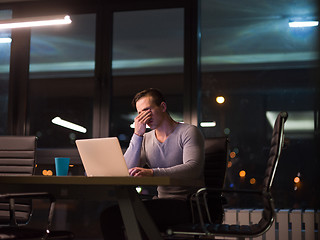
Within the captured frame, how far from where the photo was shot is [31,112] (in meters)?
5.29

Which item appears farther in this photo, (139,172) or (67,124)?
(67,124)

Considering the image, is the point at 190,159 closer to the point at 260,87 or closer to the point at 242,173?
the point at 242,173

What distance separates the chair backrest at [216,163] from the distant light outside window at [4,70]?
9.52 ft

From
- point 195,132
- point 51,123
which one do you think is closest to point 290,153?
point 195,132

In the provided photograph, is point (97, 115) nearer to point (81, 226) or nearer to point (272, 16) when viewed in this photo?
point (81, 226)

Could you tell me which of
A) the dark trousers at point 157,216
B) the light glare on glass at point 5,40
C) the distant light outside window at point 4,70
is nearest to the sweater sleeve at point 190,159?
the dark trousers at point 157,216

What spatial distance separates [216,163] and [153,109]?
56cm

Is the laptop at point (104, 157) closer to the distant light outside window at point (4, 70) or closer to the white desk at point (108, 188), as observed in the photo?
the white desk at point (108, 188)

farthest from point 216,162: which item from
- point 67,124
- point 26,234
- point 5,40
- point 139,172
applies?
point 5,40

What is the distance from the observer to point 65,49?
246 inches

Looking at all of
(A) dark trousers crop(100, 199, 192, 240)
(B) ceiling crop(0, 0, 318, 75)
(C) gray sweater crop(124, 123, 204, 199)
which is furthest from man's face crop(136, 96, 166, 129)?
(B) ceiling crop(0, 0, 318, 75)

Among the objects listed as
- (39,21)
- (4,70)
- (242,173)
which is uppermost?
(39,21)

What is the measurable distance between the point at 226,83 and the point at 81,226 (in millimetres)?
2278

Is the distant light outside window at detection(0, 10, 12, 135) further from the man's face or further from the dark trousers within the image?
the dark trousers
